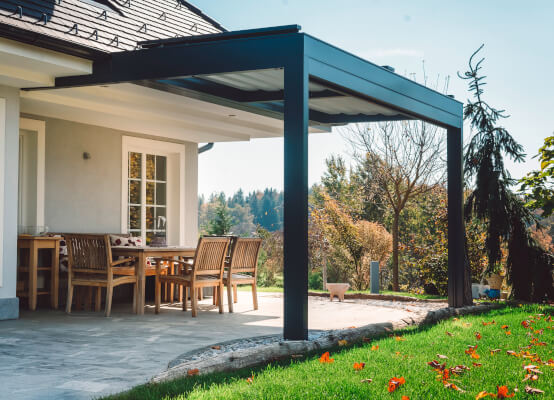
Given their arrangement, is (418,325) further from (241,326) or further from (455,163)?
(455,163)

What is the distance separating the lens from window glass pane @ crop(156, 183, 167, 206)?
10.5 meters

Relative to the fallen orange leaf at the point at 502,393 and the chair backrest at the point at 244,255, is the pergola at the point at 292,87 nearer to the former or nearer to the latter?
the chair backrest at the point at 244,255

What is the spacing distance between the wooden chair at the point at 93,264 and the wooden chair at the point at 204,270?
1.93 ft

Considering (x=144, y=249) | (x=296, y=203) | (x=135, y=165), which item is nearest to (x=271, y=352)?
(x=296, y=203)

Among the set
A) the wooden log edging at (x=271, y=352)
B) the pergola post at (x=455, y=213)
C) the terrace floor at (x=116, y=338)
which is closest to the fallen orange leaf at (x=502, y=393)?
the wooden log edging at (x=271, y=352)

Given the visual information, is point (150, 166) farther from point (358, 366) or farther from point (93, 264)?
point (358, 366)

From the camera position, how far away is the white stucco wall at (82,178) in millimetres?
8617

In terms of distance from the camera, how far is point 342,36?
87.2 ft

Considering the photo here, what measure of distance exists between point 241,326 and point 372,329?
4.83 feet

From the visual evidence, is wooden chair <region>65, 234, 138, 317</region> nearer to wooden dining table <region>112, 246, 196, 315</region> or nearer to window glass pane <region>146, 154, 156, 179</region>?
wooden dining table <region>112, 246, 196, 315</region>

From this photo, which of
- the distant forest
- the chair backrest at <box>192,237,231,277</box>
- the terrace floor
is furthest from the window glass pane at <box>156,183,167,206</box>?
the distant forest

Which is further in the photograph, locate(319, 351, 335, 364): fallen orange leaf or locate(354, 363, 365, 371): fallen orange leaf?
locate(319, 351, 335, 364): fallen orange leaf

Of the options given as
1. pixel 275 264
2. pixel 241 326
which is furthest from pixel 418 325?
pixel 275 264

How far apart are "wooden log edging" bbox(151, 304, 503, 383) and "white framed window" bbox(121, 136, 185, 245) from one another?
16.4 ft
